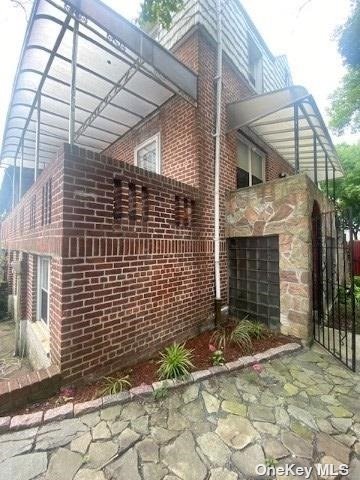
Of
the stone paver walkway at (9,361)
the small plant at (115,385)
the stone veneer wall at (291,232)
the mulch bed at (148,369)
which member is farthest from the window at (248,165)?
the stone paver walkway at (9,361)

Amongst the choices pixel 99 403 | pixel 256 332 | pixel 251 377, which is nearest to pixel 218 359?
pixel 251 377

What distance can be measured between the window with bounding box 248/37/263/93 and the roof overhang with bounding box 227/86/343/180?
1.89 metres

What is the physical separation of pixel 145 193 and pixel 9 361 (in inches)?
181

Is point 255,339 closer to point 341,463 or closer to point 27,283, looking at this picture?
point 341,463

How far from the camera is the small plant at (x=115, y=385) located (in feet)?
9.20

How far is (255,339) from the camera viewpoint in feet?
14.3

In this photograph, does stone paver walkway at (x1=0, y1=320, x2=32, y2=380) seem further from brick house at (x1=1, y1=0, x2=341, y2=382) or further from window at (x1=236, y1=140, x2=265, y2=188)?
window at (x1=236, y1=140, x2=265, y2=188)

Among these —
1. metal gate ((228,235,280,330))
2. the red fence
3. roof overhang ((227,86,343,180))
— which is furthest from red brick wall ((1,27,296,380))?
the red fence

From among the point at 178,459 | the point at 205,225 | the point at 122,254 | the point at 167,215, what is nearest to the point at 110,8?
the point at 167,215

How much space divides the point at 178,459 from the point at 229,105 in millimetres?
6058

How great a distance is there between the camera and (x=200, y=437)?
2.28 metres

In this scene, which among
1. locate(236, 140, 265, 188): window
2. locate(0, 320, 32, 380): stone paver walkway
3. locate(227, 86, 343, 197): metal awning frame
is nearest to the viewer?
locate(227, 86, 343, 197): metal awning frame

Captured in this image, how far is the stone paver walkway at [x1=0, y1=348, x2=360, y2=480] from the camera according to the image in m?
1.96

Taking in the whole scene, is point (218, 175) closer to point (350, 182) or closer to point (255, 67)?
point (255, 67)
